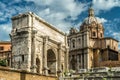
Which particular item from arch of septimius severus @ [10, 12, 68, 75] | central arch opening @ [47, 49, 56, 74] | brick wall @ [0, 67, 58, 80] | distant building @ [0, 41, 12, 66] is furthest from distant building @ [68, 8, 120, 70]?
brick wall @ [0, 67, 58, 80]

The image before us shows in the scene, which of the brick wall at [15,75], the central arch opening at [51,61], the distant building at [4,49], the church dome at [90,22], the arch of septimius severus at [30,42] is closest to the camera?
the brick wall at [15,75]

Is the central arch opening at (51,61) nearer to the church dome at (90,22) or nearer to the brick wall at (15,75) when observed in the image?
the church dome at (90,22)

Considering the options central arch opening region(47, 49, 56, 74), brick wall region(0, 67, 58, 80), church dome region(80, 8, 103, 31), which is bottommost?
brick wall region(0, 67, 58, 80)

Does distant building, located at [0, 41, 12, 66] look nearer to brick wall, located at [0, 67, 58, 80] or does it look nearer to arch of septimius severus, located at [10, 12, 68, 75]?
arch of septimius severus, located at [10, 12, 68, 75]

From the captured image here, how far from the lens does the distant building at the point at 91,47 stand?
59.6 m

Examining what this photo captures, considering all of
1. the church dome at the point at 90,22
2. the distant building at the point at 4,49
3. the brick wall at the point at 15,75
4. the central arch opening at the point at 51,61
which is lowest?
the brick wall at the point at 15,75

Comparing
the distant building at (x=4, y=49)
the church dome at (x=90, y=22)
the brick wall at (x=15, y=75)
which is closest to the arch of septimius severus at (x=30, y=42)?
the brick wall at (x=15, y=75)

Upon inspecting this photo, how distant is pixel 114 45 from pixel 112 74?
148 feet

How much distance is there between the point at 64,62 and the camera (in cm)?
4778

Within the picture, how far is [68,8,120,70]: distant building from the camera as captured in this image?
5956 cm

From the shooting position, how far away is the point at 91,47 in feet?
198

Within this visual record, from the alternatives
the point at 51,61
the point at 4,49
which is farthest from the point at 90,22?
the point at 51,61

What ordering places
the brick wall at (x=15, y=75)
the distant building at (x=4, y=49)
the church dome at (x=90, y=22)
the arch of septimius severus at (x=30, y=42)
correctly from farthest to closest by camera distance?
the church dome at (x=90, y=22) < the distant building at (x=4, y=49) < the arch of septimius severus at (x=30, y=42) < the brick wall at (x=15, y=75)

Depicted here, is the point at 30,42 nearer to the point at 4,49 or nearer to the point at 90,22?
the point at 4,49
